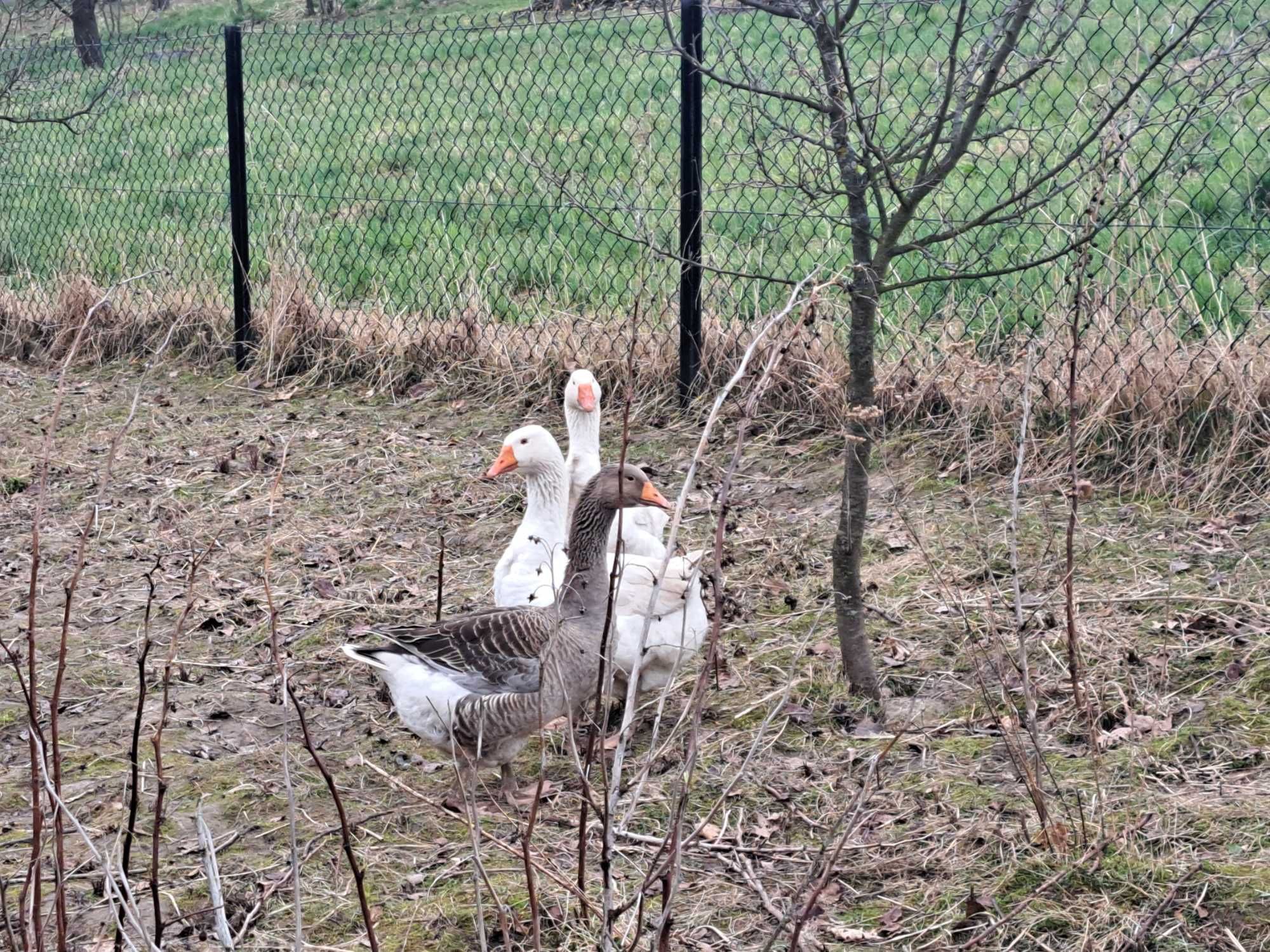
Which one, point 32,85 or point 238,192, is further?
point 32,85

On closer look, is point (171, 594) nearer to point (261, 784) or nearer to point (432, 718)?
point (261, 784)

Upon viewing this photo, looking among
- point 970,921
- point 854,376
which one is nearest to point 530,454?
point 854,376

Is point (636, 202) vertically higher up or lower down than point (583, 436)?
higher up

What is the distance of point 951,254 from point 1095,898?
630 cm

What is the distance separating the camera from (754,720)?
4438 millimetres

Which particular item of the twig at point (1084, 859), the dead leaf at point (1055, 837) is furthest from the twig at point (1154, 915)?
the dead leaf at point (1055, 837)

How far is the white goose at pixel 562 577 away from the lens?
4.43 m

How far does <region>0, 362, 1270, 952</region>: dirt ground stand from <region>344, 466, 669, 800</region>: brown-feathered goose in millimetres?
193

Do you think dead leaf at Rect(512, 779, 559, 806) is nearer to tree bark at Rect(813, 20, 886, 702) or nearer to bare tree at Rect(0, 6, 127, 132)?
tree bark at Rect(813, 20, 886, 702)

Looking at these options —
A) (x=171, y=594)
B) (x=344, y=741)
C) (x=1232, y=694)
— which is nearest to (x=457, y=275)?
(x=171, y=594)

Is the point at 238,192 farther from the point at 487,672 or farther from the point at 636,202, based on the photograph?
the point at 487,672

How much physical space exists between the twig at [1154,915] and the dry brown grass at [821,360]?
47.4 inches

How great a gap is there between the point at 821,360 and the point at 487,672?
12.9ft

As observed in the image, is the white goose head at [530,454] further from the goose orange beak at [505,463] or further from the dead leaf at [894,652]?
the dead leaf at [894,652]
